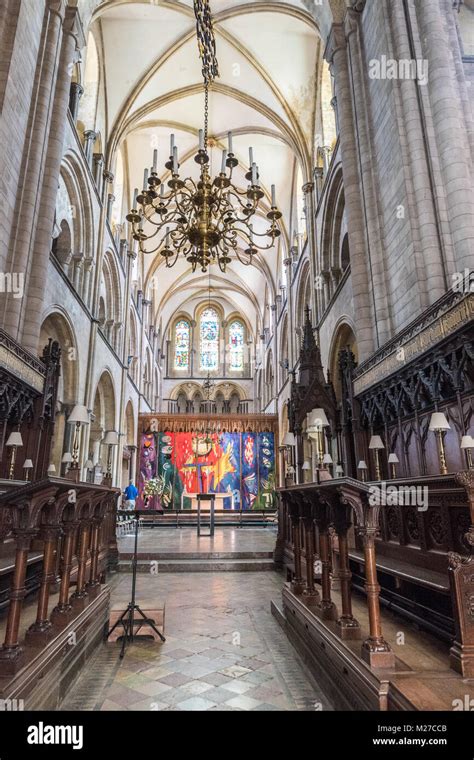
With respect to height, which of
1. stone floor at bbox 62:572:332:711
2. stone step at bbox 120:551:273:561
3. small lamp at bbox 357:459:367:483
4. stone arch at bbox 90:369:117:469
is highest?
stone arch at bbox 90:369:117:469

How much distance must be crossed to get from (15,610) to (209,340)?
95.3 ft

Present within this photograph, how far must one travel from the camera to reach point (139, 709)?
282 cm

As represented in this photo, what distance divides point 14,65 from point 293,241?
12.2 m

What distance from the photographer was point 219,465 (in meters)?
20.8

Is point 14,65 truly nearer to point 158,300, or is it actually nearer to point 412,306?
point 412,306

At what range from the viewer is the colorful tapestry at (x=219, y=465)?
2039 centimetres

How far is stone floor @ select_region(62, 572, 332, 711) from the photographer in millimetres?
2938

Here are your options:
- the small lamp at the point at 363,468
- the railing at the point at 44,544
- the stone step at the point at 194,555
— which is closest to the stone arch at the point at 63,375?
the stone step at the point at 194,555

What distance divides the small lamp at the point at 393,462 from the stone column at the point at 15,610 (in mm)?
4785

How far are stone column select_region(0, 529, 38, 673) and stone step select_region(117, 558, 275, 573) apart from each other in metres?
5.45

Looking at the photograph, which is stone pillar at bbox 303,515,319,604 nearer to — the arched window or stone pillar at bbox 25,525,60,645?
stone pillar at bbox 25,525,60,645

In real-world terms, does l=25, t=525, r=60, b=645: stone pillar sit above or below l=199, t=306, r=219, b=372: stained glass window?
below

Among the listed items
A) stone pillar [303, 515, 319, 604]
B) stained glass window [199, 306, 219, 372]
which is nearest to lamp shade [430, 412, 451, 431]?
stone pillar [303, 515, 319, 604]

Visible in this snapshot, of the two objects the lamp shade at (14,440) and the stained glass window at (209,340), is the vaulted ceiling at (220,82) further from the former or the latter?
the stained glass window at (209,340)
